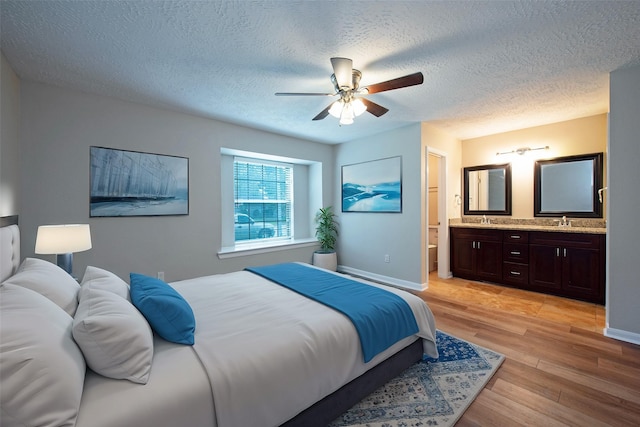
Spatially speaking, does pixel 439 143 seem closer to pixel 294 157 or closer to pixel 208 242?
pixel 294 157

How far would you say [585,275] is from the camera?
3.35m

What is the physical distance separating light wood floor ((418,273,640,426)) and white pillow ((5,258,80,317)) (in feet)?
7.41

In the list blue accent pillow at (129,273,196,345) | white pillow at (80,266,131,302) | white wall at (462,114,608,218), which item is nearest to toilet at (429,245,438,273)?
white wall at (462,114,608,218)

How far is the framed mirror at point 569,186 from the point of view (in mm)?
3627

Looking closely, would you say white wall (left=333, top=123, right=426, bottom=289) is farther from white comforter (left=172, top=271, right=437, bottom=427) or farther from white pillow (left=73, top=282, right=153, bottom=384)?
white pillow (left=73, top=282, right=153, bottom=384)

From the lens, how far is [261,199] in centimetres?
478

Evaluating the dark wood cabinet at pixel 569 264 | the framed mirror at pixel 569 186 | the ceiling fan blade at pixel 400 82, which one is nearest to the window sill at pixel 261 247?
the ceiling fan blade at pixel 400 82

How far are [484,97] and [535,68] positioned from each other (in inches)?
24.5

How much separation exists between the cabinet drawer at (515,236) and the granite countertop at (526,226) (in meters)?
0.06

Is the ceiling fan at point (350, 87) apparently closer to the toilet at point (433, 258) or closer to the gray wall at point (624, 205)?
the gray wall at point (624, 205)

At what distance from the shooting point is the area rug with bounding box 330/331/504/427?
1.55m

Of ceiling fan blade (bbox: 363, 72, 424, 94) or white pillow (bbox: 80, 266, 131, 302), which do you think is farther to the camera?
ceiling fan blade (bbox: 363, 72, 424, 94)

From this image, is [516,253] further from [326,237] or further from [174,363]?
[174,363]

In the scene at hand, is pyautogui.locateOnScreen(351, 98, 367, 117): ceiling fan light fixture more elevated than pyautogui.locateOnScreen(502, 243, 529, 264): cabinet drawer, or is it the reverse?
pyautogui.locateOnScreen(351, 98, 367, 117): ceiling fan light fixture
